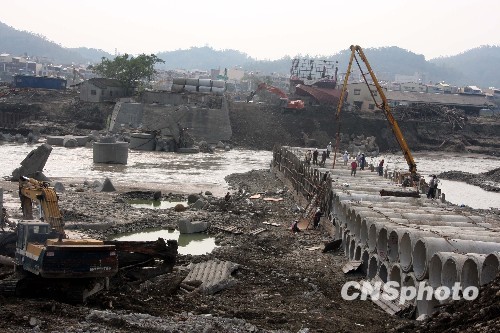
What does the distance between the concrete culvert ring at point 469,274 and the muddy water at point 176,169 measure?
22.5m

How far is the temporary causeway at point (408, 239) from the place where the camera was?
13.9m

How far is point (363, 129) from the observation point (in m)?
72.8

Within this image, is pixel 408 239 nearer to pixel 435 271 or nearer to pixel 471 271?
pixel 435 271

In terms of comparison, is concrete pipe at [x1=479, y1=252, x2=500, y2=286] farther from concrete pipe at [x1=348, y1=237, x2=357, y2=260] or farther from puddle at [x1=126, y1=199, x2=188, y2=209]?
puddle at [x1=126, y1=199, x2=188, y2=209]

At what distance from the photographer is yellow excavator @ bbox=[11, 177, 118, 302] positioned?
13.5 meters

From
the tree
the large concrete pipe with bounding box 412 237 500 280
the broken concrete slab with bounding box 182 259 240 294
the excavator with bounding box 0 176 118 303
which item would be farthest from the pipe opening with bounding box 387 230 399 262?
the tree

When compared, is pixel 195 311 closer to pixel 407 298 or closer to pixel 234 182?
pixel 407 298

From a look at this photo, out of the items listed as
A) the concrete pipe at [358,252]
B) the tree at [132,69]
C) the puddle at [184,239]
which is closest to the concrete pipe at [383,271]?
the concrete pipe at [358,252]

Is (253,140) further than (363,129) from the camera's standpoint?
No

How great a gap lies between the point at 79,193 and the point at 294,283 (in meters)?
16.1

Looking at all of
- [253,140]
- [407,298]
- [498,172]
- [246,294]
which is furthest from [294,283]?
[253,140]

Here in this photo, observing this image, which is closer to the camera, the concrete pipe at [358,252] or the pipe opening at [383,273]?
the pipe opening at [383,273]

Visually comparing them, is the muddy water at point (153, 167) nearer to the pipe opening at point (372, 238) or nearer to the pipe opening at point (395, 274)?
the pipe opening at point (372, 238)

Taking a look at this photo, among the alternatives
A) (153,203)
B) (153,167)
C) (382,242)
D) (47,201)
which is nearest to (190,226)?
(153,203)
